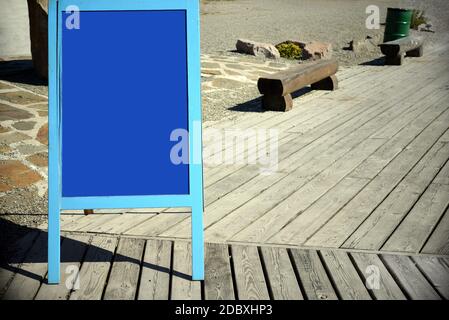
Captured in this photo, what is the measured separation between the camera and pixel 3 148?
16.7 ft

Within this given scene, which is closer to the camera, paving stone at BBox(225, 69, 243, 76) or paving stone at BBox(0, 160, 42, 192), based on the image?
paving stone at BBox(0, 160, 42, 192)

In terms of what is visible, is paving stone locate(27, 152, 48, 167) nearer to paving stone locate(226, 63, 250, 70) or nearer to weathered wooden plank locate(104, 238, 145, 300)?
weathered wooden plank locate(104, 238, 145, 300)

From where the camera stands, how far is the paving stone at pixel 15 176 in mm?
4287

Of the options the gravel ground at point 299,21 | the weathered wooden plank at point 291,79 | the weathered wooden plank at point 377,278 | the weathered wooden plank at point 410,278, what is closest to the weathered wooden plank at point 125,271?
the weathered wooden plank at point 377,278

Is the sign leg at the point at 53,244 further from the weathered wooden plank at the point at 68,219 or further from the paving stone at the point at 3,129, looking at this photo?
the paving stone at the point at 3,129

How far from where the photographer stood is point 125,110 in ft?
9.30

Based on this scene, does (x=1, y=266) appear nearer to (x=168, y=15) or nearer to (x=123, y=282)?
(x=123, y=282)

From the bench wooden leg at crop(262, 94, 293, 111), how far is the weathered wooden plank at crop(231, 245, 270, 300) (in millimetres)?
3795

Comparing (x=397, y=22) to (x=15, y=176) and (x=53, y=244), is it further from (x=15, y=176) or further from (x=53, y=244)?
(x=53, y=244)

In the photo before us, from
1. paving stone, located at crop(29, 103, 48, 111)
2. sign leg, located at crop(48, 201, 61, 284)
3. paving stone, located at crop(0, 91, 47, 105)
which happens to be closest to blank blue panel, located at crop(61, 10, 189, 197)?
sign leg, located at crop(48, 201, 61, 284)

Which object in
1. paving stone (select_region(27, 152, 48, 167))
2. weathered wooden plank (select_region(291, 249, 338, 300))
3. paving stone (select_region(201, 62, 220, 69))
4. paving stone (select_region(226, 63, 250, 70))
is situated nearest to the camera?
weathered wooden plank (select_region(291, 249, 338, 300))

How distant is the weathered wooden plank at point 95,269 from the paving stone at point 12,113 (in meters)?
3.32

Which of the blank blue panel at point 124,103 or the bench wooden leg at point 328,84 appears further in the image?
the bench wooden leg at point 328,84

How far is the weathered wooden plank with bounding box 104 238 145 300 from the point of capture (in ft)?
8.91
